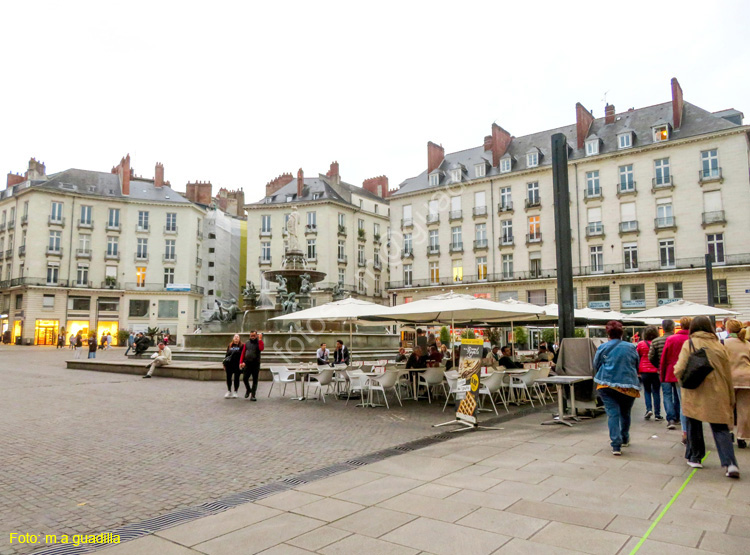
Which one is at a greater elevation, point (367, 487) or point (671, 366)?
point (671, 366)

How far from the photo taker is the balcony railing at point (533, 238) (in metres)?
44.8

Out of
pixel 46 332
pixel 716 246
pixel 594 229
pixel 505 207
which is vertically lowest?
pixel 46 332

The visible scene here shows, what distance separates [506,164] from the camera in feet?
156

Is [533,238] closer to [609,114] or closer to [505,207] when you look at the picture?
[505,207]

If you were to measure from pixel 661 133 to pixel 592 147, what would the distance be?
16.7ft

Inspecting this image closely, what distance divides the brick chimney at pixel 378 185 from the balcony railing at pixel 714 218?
118ft

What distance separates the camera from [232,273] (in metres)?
64.5

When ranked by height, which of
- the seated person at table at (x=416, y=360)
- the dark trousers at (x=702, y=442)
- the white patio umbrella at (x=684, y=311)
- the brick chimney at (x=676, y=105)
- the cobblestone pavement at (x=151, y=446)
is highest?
the brick chimney at (x=676, y=105)

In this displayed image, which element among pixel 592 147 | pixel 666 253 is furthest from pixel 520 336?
pixel 592 147

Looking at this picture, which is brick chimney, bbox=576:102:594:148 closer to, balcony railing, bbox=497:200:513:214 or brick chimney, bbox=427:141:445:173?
balcony railing, bbox=497:200:513:214

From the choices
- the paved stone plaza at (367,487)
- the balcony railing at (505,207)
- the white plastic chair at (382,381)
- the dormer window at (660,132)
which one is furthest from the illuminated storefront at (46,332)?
the dormer window at (660,132)

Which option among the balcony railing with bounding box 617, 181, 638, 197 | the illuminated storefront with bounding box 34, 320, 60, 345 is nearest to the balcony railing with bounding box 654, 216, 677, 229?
the balcony railing with bounding box 617, 181, 638, 197

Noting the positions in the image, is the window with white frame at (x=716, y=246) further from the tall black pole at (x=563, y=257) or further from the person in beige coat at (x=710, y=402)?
the person in beige coat at (x=710, y=402)

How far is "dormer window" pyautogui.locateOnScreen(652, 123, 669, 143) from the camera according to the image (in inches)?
1559
